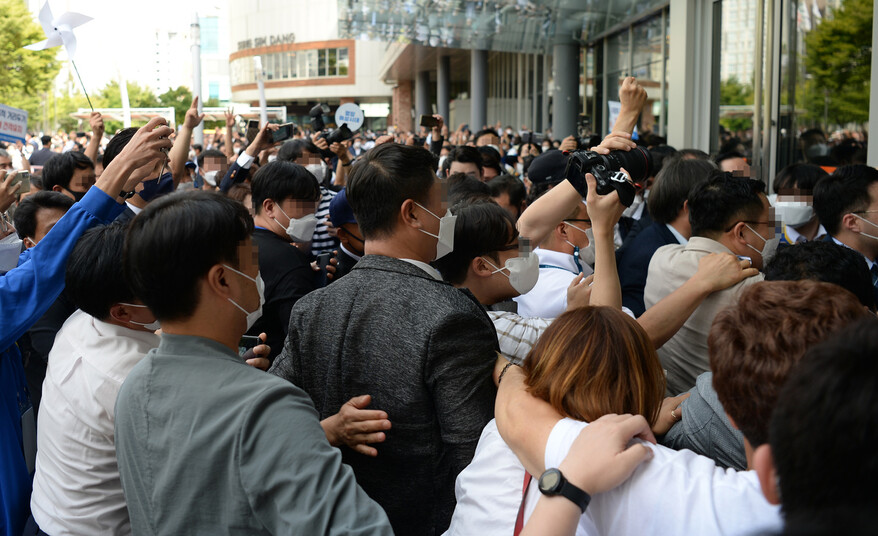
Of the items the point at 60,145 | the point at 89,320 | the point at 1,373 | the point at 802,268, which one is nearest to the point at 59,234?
the point at 89,320

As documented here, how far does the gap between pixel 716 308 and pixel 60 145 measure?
28.5 metres

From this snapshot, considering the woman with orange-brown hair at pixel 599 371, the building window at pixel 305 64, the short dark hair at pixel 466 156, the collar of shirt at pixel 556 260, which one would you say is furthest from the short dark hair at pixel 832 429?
the building window at pixel 305 64

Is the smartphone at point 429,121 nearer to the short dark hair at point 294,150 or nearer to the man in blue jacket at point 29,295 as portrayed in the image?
the short dark hair at point 294,150

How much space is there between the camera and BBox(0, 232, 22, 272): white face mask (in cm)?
292

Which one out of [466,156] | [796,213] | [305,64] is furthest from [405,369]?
[305,64]

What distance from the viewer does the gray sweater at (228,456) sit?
4.74 ft

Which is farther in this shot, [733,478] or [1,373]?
[1,373]

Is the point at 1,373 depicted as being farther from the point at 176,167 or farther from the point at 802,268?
the point at 176,167

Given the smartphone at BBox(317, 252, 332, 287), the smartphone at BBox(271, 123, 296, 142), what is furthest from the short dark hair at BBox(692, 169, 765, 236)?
the smartphone at BBox(271, 123, 296, 142)

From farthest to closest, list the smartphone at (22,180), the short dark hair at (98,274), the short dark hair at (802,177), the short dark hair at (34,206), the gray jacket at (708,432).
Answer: the short dark hair at (802,177)
the short dark hair at (34,206)
the smartphone at (22,180)
the short dark hair at (98,274)
the gray jacket at (708,432)

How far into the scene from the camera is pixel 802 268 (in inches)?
97.1

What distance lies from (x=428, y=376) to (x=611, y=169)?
1.12 meters

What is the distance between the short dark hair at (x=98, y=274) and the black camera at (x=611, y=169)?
1.54 meters

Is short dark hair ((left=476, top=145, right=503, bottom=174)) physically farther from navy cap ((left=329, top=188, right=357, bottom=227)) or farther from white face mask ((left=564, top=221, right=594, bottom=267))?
white face mask ((left=564, top=221, right=594, bottom=267))
